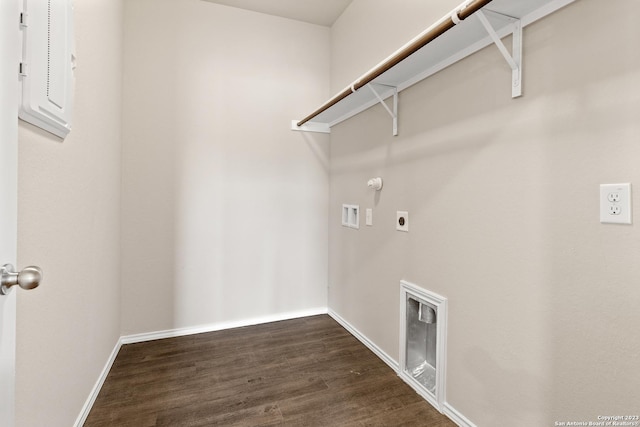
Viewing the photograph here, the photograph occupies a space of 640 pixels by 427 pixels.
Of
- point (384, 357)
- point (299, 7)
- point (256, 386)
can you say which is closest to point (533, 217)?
point (384, 357)

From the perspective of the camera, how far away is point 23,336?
98cm

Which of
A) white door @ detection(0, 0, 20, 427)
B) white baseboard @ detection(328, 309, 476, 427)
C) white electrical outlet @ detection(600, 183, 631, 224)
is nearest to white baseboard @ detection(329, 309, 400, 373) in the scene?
white baseboard @ detection(328, 309, 476, 427)

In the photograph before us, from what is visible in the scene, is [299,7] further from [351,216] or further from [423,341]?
[423,341]

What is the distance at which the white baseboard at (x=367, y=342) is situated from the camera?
6.84 ft

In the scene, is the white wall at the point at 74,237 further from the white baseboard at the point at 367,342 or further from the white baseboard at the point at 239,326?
the white baseboard at the point at 367,342

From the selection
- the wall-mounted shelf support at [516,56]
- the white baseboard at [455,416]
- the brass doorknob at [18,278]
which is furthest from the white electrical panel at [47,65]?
the white baseboard at [455,416]

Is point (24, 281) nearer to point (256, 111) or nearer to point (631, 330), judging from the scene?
point (631, 330)

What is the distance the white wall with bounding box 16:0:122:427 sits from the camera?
1017 mm

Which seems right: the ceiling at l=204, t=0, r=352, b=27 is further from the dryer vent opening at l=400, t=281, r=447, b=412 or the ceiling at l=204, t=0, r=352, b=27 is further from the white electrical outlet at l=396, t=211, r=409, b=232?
the dryer vent opening at l=400, t=281, r=447, b=412

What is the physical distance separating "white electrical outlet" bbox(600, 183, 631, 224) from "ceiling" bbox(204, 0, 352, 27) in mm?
2517

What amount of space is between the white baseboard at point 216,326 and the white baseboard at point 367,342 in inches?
9.3

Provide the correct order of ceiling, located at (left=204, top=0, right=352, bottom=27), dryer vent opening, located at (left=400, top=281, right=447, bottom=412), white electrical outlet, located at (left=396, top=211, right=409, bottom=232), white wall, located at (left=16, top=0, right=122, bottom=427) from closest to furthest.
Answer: white wall, located at (left=16, top=0, right=122, bottom=427) → dryer vent opening, located at (left=400, top=281, right=447, bottom=412) → white electrical outlet, located at (left=396, top=211, right=409, bottom=232) → ceiling, located at (left=204, top=0, right=352, bottom=27)

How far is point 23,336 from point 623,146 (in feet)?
6.52

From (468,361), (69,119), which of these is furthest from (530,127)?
(69,119)
